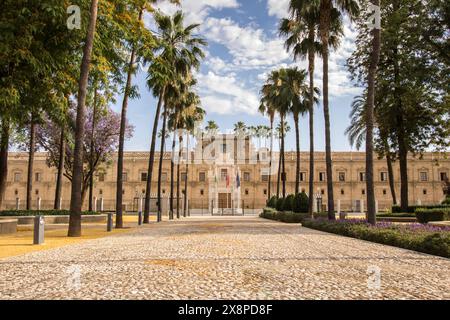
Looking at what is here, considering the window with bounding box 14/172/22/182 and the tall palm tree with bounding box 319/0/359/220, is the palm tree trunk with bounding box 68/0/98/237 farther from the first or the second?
the window with bounding box 14/172/22/182

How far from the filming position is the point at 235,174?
6825cm

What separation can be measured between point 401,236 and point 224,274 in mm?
7027

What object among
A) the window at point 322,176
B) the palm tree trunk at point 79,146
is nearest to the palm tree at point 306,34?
the palm tree trunk at point 79,146

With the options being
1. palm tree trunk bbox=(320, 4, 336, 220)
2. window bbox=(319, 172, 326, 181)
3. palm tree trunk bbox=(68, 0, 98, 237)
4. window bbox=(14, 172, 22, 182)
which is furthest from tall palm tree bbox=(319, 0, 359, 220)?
window bbox=(14, 172, 22, 182)

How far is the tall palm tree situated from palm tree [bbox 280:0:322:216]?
0.71 meters

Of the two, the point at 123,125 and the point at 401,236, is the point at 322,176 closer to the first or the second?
the point at 123,125

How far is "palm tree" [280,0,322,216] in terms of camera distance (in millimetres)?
20562

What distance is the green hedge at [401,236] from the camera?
9562mm

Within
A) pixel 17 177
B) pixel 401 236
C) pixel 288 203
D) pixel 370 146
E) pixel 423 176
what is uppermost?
pixel 423 176

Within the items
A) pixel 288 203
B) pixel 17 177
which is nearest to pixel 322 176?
pixel 288 203

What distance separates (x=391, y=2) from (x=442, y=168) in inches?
2032

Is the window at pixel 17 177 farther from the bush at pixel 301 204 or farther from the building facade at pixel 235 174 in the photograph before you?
the bush at pixel 301 204

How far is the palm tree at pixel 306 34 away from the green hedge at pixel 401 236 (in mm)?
7584
